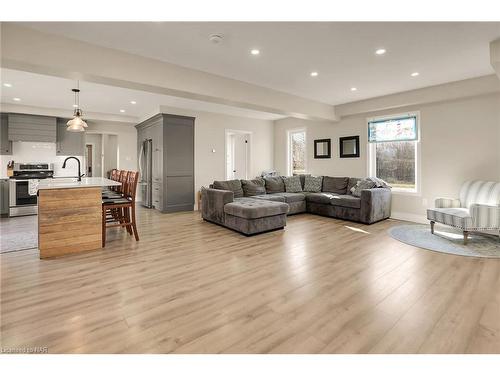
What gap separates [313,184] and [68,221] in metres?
5.12

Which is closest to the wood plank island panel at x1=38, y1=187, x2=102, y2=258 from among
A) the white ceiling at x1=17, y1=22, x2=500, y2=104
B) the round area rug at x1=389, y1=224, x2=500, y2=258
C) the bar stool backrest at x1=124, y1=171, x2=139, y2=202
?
the bar stool backrest at x1=124, y1=171, x2=139, y2=202

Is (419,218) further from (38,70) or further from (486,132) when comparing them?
(38,70)

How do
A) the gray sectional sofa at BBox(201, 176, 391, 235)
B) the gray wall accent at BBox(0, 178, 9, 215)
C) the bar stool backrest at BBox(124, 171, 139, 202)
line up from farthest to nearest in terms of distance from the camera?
1. the gray wall accent at BBox(0, 178, 9, 215)
2. the gray sectional sofa at BBox(201, 176, 391, 235)
3. the bar stool backrest at BBox(124, 171, 139, 202)

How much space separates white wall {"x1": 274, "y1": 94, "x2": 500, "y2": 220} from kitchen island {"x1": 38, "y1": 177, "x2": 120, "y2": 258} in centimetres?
538

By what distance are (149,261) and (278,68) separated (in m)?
3.19

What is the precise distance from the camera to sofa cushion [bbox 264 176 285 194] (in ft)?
20.7

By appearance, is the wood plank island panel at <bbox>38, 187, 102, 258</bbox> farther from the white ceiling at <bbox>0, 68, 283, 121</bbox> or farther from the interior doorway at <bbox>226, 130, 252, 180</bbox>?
the interior doorway at <bbox>226, 130, 252, 180</bbox>

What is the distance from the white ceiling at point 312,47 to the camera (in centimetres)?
267

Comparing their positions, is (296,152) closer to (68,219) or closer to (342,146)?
(342,146)

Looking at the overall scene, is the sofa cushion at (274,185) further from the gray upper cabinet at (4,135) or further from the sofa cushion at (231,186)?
the gray upper cabinet at (4,135)

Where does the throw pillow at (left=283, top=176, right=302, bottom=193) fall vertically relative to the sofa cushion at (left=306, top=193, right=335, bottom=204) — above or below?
above
